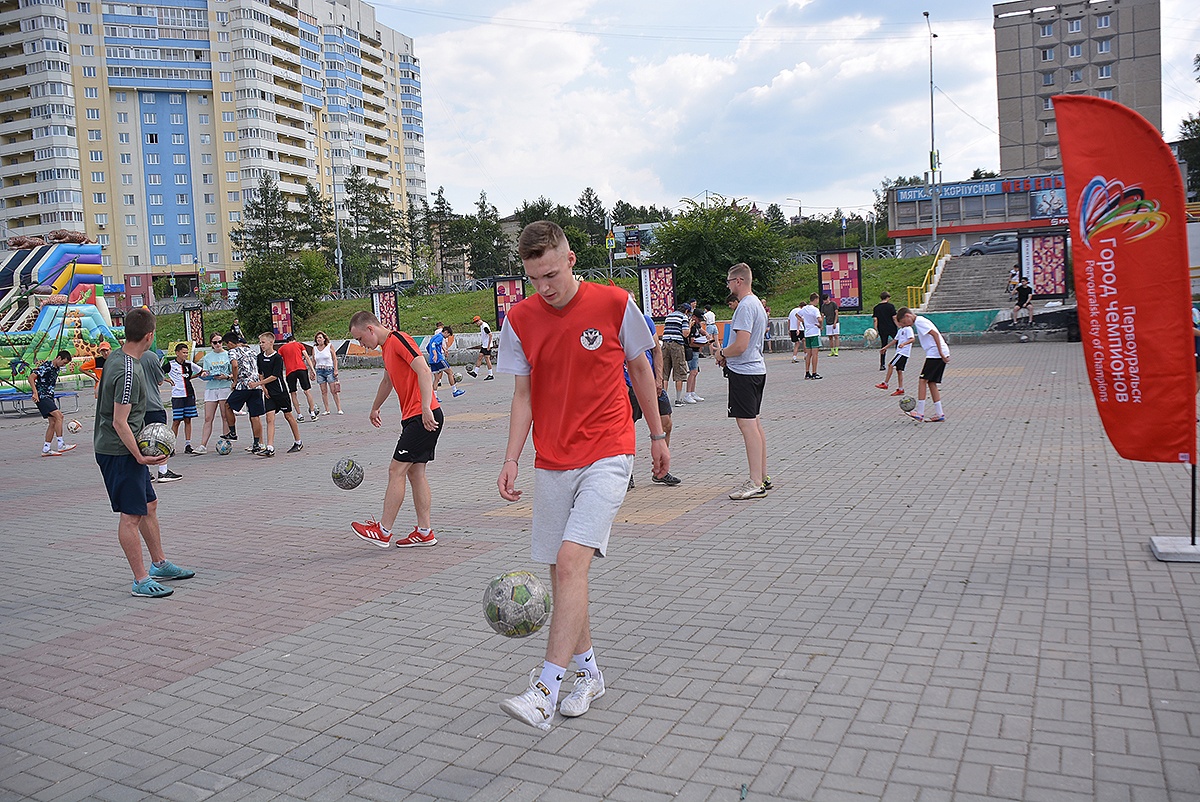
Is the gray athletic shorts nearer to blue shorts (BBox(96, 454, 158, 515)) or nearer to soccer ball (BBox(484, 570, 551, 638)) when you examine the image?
soccer ball (BBox(484, 570, 551, 638))

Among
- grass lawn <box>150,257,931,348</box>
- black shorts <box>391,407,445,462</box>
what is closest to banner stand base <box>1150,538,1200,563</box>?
black shorts <box>391,407,445,462</box>

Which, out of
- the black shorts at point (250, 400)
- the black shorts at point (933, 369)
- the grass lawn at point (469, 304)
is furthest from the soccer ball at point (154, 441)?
the grass lawn at point (469, 304)

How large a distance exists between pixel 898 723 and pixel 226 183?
101 metres

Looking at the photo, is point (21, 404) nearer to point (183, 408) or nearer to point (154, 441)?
point (183, 408)

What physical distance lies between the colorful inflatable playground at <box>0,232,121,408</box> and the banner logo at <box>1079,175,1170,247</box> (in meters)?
35.6

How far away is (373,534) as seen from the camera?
291 inches

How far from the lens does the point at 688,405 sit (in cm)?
1756

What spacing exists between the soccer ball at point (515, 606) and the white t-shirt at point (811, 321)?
1818 cm

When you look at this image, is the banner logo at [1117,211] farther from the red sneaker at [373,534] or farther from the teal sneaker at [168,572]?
the teal sneaker at [168,572]

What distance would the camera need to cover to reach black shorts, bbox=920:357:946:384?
12688 millimetres

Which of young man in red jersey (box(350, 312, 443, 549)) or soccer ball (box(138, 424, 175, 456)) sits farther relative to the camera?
young man in red jersey (box(350, 312, 443, 549))

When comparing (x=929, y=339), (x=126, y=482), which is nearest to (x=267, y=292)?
(x=929, y=339)

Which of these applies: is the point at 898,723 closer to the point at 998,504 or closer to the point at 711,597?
the point at 711,597

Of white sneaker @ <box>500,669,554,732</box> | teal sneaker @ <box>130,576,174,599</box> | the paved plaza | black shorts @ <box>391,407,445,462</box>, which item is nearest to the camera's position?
the paved plaza
